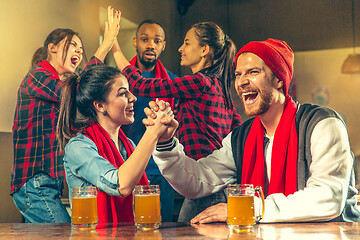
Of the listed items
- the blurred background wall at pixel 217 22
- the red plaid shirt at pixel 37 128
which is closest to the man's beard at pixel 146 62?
the blurred background wall at pixel 217 22

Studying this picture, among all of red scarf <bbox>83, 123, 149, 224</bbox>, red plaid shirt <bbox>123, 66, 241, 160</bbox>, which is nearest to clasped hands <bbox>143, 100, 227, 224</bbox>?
red scarf <bbox>83, 123, 149, 224</bbox>

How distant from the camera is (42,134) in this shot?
290 cm

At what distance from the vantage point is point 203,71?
9.30ft

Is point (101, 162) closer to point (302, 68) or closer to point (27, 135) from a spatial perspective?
point (27, 135)

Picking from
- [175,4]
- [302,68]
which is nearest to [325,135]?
[302,68]

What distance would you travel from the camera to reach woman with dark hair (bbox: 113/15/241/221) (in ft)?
9.02

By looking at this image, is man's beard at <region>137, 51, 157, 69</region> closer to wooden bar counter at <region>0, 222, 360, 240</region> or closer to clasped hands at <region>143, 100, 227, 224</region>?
clasped hands at <region>143, 100, 227, 224</region>

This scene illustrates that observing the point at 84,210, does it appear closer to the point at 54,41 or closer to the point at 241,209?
the point at 241,209

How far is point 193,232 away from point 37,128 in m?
1.76

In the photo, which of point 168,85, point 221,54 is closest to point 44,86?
point 168,85

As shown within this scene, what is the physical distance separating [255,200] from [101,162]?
2.70 ft

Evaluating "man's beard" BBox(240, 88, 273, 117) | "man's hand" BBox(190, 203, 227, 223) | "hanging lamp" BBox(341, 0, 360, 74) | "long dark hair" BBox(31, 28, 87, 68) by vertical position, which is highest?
"long dark hair" BBox(31, 28, 87, 68)

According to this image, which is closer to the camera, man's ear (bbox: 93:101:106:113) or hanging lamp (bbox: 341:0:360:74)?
man's ear (bbox: 93:101:106:113)

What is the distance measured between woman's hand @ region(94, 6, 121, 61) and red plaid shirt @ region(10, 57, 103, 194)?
317 mm
